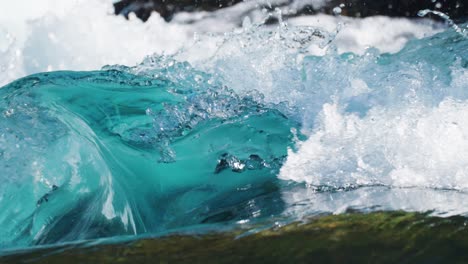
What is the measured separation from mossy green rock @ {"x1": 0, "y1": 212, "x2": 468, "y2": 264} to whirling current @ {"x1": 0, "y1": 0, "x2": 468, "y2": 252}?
40 cm

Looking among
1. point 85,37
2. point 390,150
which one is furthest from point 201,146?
point 85,37

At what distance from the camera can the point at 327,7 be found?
20.3 feet

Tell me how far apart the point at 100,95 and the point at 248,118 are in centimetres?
57

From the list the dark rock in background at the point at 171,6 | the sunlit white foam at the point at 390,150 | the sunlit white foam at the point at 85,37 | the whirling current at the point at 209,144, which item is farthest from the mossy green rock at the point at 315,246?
the dark rock in background at the point at 171,6

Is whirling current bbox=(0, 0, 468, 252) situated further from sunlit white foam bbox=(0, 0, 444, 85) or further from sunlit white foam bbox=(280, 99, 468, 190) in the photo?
sunlit white foam bbox=(0, 0, 444, 85)

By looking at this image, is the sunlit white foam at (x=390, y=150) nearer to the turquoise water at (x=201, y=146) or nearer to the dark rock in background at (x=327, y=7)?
the turquoise water at (x=201, y=146)

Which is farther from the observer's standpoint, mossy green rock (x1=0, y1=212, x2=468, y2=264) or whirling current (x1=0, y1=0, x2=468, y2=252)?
whirling current (x1=0, y1=0, x2=468, y2=252)

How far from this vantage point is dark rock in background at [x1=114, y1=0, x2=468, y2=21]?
609cm

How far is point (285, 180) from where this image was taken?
2.23m

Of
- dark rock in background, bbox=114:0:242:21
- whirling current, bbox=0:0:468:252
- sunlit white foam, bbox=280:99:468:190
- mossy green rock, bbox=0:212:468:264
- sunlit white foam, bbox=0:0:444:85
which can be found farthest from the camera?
dark rock in background, bbox=114:0:242:21

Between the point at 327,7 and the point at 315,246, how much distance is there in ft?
17.4

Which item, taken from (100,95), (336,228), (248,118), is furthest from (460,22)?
(336,228)

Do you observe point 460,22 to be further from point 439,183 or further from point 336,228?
point 336,228

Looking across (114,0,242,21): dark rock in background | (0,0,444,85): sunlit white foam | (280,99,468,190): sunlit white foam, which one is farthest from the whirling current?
(114,0,242,21): dark rock in background
